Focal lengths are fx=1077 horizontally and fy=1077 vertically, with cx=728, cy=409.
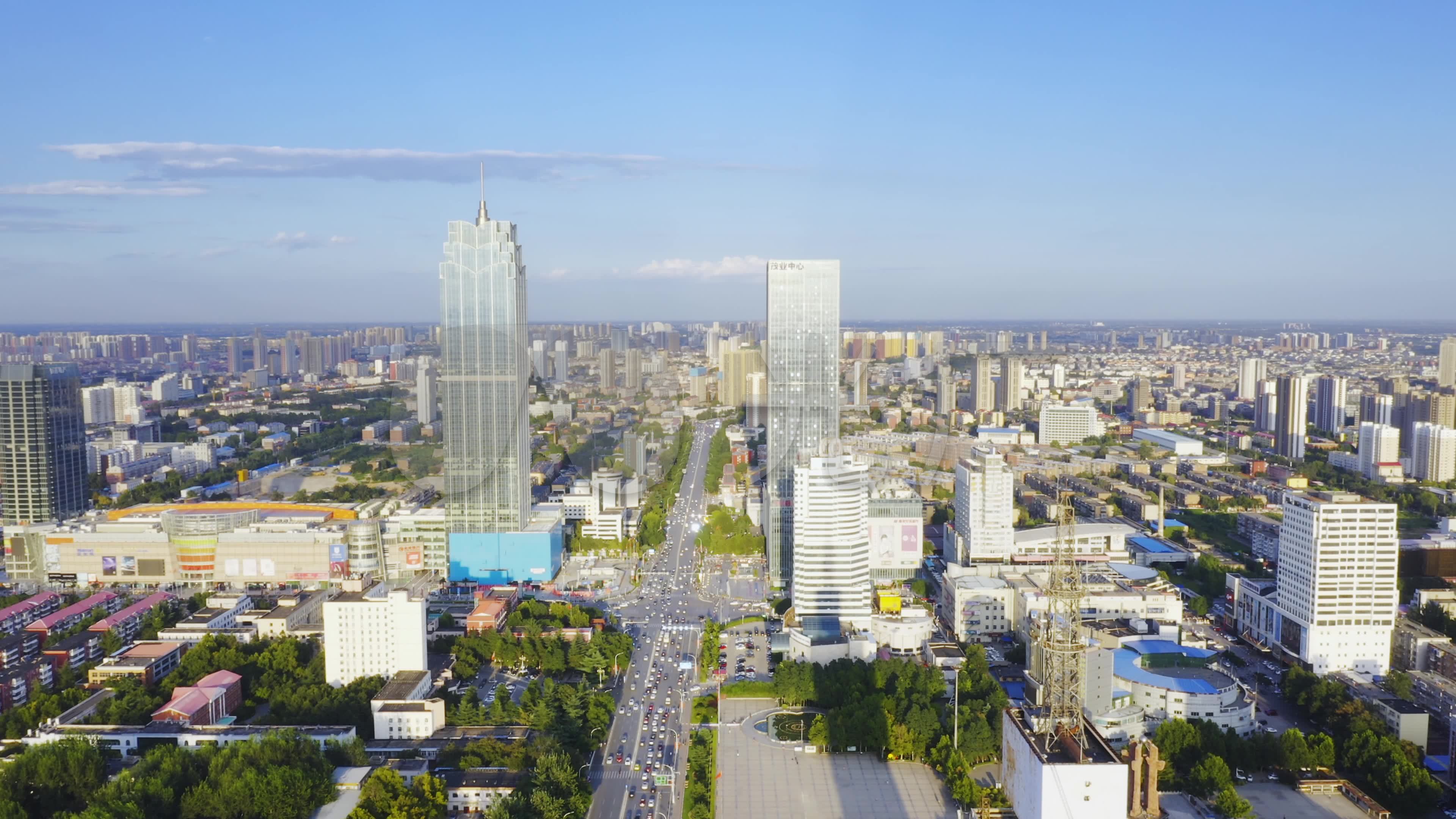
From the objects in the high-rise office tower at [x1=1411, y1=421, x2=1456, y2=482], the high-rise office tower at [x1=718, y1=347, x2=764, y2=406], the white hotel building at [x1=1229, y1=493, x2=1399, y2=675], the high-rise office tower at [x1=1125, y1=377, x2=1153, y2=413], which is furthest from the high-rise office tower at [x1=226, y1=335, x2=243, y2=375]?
the high-rise office tower at [x1=1411, y1=421, x2=1456, y2=482]

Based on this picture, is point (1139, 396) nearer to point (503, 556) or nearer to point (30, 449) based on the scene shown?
point (503, 556)

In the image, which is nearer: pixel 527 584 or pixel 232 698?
pixel 232 698

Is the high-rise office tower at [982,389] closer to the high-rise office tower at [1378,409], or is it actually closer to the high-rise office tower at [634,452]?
the high-rise office tower at [1378,409]

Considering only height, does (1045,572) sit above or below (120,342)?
below

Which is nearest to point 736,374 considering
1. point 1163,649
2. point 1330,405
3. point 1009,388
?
point 1009,388

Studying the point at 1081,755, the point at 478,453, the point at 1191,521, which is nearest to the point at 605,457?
the point at 478,453

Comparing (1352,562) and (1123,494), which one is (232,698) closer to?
(1352,562)
